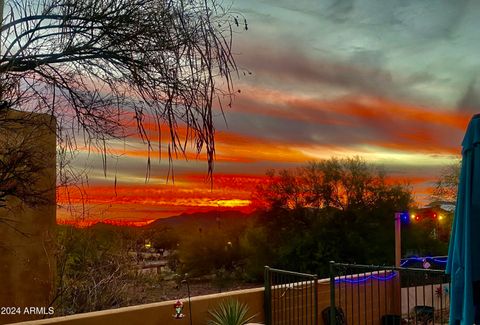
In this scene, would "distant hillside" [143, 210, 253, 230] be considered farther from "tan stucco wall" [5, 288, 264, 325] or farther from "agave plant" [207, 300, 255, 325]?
"agave plant" [207, 300, 255, 325]

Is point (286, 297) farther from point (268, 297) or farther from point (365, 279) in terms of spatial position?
point (365, 279)

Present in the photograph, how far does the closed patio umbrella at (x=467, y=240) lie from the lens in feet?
7.95

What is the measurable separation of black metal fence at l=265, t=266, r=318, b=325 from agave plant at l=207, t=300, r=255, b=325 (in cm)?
84

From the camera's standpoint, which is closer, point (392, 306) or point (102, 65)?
point (102, 65)

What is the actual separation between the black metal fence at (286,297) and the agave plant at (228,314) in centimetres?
84

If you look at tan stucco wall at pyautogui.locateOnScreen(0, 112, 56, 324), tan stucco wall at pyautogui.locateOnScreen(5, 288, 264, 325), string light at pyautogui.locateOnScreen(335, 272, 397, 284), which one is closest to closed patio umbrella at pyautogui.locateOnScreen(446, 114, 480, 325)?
tan stucco wall at pyautogui.locateOnScreen(5, 288, 264, 325)

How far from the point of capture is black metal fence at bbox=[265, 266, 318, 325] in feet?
21.1

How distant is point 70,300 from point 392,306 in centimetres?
600

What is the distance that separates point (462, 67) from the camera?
27.8ft

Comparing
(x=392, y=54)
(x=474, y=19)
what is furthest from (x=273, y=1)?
(x=392, y=54)

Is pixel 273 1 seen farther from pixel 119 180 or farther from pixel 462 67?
pixel 462 67

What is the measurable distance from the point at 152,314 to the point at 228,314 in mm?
823

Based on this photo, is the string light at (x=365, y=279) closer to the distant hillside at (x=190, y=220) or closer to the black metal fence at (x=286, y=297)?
the black metal fence at (x=286, y=297)

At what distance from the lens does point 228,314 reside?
5297mm
